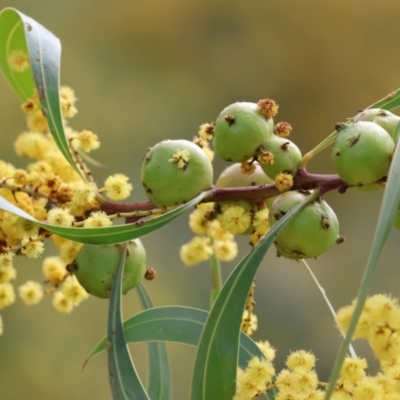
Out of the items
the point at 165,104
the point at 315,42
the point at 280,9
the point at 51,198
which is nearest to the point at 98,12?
the point at 165,104

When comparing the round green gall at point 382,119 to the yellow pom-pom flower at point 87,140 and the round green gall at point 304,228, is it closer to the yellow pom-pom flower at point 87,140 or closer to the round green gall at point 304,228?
the round green gall at point 304,228

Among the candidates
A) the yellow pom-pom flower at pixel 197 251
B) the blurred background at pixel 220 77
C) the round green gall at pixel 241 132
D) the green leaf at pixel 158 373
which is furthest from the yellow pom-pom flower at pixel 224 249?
the blurred background at pixel 220 77

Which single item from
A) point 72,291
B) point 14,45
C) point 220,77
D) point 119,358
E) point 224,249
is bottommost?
point 119,358

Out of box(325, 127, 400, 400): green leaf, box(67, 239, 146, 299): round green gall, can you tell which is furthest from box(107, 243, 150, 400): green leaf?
box(325, 127, 400, 400): green leaf

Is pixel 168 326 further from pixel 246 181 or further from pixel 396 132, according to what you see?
pixel 396 132

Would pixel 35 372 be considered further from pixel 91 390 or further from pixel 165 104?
pixel 165 104

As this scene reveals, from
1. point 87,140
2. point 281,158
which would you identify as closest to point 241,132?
point 281,158
